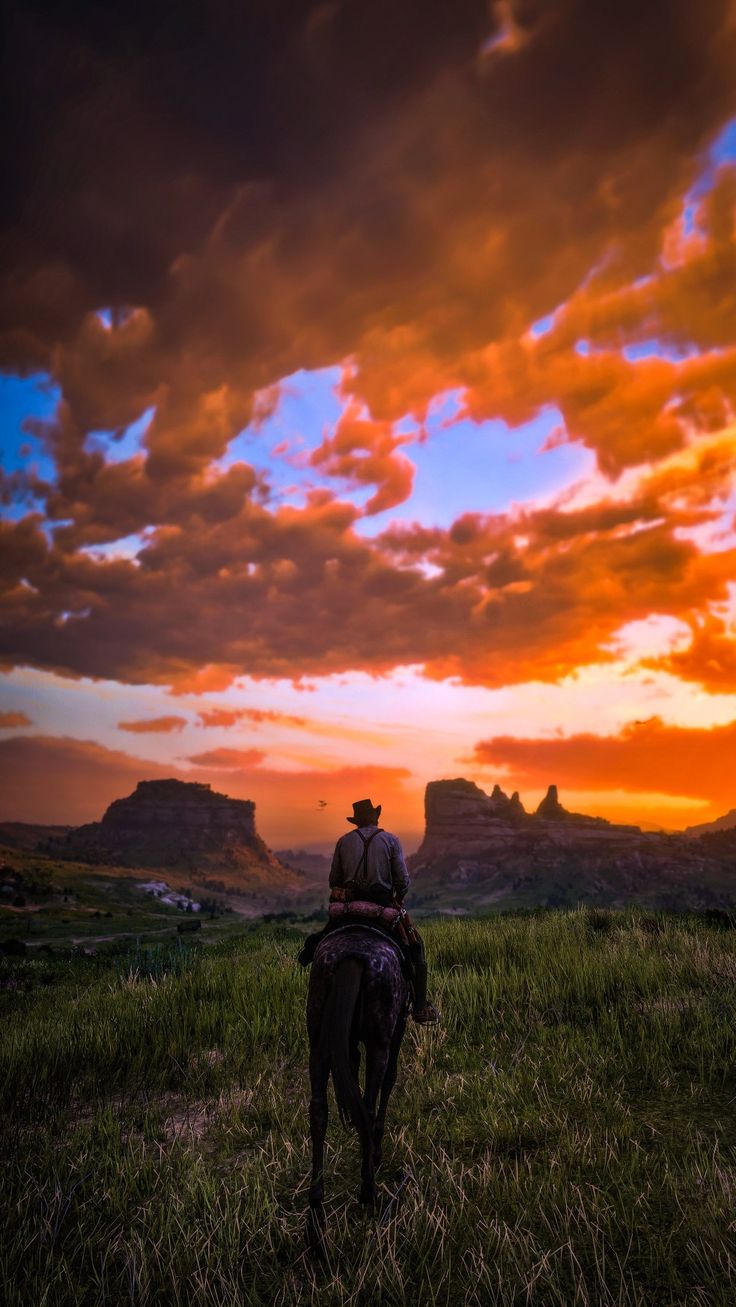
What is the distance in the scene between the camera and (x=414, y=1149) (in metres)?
5.33

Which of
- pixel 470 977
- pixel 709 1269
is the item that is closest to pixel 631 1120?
pixel 709 1269

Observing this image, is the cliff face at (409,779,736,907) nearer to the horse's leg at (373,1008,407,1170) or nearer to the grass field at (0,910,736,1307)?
the grass field at (0,910,736,1307)

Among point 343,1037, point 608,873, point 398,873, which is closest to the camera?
point 343,1037

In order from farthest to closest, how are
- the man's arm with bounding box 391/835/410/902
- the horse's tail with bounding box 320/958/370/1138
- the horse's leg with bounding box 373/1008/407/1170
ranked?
the man's arm with bounding box 391/835/410/902, the horse's leg with bounding box 373/1008/407/1170, the horse's tail with bounding box 320/958/370/1138

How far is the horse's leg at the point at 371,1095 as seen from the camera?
4.50 m

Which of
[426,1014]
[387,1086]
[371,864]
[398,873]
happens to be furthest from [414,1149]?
[371,864]

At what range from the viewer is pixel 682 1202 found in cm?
430

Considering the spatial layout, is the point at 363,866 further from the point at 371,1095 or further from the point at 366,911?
the point at 371,1095

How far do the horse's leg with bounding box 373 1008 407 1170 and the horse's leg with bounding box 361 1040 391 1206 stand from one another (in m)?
0.10

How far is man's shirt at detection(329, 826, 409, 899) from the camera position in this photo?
550 centimetres

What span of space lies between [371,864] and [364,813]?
0.58 meters

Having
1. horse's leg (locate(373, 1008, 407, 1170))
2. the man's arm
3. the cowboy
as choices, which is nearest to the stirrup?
the cowboy

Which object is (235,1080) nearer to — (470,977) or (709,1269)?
(470,977)

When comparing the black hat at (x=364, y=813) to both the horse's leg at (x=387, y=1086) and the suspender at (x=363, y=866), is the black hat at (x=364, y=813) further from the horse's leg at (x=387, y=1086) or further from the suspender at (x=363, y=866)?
the horse's leg at (x=387, y=1086)
